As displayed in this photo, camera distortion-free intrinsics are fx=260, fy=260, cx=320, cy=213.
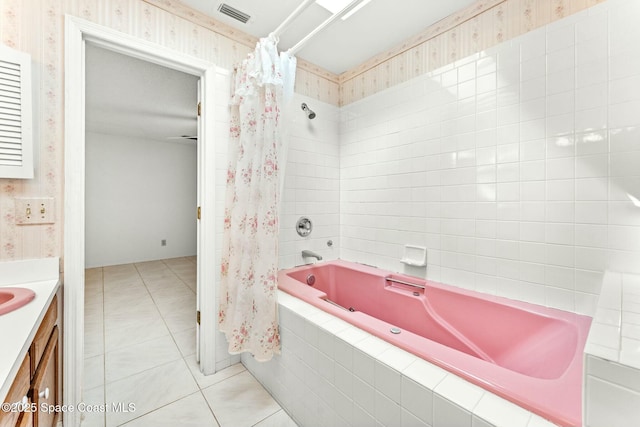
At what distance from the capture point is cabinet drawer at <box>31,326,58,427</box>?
2.78ft

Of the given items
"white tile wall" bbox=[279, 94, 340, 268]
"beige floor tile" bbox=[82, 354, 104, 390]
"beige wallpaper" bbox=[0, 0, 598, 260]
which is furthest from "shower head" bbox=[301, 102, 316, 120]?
"beige floor tile" bbox=[82, 354, 104, 390]

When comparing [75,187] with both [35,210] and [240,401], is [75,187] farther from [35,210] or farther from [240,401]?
[240,401]

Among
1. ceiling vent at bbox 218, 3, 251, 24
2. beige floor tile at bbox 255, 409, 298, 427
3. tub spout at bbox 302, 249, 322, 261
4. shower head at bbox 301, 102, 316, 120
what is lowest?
beige floor tile at bbox 255, 409, 298, 427

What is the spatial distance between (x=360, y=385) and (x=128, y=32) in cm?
208

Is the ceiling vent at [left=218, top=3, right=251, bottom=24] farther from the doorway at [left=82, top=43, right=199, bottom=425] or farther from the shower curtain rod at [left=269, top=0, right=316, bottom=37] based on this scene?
the doorway at [left=82, top=43, right=199, bottom=425]

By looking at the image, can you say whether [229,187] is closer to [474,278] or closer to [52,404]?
[52,404]

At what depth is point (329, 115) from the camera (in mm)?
2445

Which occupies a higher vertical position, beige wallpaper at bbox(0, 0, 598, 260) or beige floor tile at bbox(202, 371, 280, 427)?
beige wallpaper at bbox(0, 0, 598, 260)

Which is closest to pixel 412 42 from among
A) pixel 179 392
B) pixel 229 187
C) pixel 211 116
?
pixel 211 116

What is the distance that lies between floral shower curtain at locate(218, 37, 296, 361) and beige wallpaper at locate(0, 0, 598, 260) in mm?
451

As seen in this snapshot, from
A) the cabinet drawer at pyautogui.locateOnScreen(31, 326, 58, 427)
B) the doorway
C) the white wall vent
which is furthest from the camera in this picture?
the doorway

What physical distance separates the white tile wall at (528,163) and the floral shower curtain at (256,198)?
0.98 metres

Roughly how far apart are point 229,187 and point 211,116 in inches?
18.8

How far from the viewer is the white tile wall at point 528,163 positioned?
3.90ft
